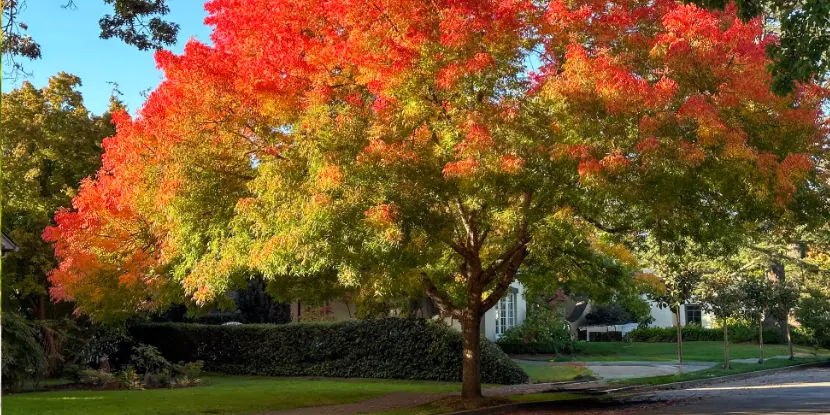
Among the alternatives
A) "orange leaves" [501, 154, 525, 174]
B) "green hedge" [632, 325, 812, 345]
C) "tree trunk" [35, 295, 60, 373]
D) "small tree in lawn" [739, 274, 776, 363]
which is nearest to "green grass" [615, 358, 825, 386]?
"small tree in lawn" [739, 274, 776, 363]

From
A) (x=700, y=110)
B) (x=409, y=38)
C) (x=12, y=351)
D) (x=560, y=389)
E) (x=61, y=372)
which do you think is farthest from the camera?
(x=61, y=372)

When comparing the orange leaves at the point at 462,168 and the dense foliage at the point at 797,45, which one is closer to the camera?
the dense foliage at the point at 797,45

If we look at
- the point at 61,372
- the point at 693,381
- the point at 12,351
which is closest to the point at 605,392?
the point at 693,381

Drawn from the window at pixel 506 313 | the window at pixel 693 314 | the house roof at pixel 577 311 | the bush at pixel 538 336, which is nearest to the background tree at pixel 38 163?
the bush at pixel 538 336

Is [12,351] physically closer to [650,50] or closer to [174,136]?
[174,136]

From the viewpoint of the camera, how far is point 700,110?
11727 mm

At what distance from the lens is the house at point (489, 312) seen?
34.5 meters

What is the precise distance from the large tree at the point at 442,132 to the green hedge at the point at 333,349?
9.76m

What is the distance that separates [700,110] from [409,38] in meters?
4.81

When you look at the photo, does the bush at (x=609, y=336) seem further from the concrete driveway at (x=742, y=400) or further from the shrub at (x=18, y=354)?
the shrub at (x=18, y=354)

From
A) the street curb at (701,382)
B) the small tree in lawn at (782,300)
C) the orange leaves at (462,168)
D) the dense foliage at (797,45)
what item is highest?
the dense foliage at (797,45)

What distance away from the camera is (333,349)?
26750mm

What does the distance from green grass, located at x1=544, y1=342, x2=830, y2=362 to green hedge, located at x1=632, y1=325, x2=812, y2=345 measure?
115 centimetres

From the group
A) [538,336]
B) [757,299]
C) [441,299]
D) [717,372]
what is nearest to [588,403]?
[441,299]
